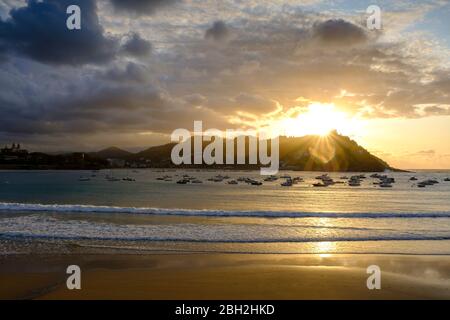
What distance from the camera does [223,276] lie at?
43.4 feet

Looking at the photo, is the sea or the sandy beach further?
the sea

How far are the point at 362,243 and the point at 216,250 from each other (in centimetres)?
782

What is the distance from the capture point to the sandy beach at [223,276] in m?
11.4

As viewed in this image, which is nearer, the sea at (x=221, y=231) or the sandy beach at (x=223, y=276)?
the sandy beach at (x=223, y=276)

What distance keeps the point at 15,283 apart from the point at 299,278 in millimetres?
9058

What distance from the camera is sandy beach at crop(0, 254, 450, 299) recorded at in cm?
1145

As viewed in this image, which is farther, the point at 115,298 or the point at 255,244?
the point at 255,244

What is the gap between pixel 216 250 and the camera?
17.7m

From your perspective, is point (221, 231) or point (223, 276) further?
point (221, 231)

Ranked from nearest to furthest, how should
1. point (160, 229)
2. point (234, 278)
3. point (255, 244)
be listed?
point (234, 278) → point (255, 244) → point (160, 229)

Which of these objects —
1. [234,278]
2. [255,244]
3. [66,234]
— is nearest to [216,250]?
[255,244]
